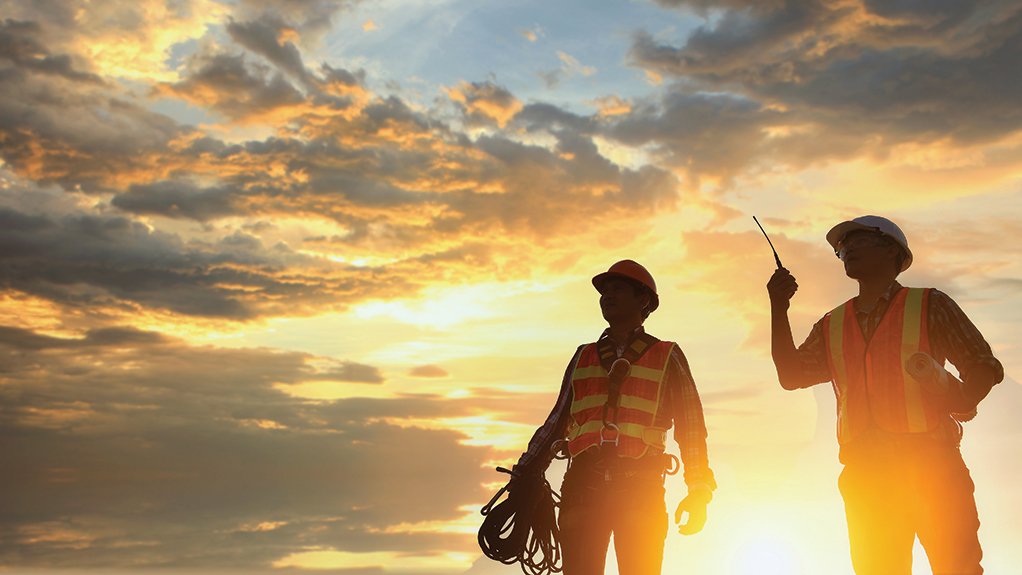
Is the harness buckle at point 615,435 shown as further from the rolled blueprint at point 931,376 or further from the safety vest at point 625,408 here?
the rolled blueprint at point 931,376

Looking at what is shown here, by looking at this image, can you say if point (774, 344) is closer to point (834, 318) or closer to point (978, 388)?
point (834, 318)

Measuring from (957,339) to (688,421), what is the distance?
2.42 meters

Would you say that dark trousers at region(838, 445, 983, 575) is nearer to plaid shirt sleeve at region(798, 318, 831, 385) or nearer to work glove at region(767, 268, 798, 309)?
plaid shirt sleeve at region(798, 318, 831, 385)

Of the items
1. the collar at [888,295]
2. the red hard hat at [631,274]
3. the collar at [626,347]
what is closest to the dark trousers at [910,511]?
the collar at [888,295]

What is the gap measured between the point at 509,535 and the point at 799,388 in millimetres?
3273

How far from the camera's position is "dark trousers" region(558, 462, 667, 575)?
363 inches

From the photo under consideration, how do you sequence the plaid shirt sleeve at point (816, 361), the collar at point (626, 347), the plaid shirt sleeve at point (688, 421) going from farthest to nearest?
the collar at point (626, 347) → the plaid shirt sleeve at point (688, 421) → the plaid shirt sleeve at point (816, 361)

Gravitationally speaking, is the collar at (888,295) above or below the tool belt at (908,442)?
above

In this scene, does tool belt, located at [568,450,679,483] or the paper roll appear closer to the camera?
the paper roll

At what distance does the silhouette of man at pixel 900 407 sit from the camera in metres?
7.88

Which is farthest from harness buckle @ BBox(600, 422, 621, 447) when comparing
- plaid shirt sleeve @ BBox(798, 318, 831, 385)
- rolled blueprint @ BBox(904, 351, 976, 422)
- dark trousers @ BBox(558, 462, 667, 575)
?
rolled blueprint @ BBox(904, 351, 976, 422)

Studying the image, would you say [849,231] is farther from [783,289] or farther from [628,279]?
[628,279]

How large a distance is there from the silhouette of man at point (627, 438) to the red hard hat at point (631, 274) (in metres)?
0.01

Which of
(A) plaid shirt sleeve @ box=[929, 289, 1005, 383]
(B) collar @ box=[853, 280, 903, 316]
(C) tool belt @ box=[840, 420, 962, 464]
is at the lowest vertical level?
(C) tool belt @ box=[840, 420, 962, 464]
